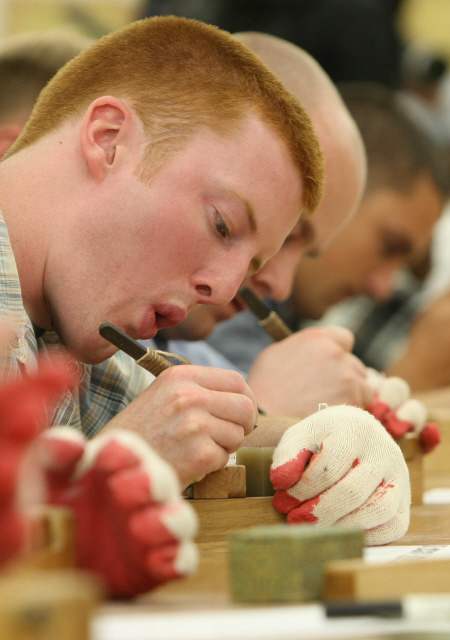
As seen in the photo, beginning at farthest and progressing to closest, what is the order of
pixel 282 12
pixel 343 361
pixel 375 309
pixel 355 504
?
pixel 375 309
pixel 282 12
pixel 343 361
pixel 355 504

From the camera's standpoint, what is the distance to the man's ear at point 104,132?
870 millimetres

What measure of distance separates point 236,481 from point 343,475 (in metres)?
0.09

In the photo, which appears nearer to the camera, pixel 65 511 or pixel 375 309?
pixel 65 511

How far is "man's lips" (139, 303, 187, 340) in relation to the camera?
87 cm

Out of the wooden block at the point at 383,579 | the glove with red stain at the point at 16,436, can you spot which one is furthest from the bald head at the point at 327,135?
the glove with red stain at the point at 16,436

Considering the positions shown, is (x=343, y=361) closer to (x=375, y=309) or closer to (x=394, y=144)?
(x=394, y=144)

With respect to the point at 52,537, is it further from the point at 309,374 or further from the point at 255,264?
the point at 309,374

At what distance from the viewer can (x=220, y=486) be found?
71cm

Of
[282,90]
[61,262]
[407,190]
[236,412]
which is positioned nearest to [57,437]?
[236,412]

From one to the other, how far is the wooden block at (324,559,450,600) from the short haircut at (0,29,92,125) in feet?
3.63

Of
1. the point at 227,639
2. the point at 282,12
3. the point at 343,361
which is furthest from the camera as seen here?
Answer: the point at 282,12

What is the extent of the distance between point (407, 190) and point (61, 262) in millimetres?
1359

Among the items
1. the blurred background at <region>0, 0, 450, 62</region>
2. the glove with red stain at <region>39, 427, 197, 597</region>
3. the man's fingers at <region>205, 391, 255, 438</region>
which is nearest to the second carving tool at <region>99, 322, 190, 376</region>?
the man's fingers at <region>205, 391, 255, 438</region>

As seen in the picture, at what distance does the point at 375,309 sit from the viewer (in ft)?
9.36
